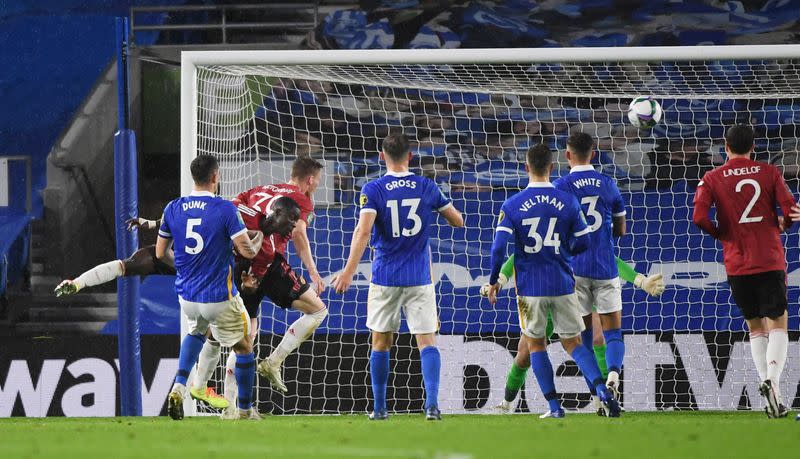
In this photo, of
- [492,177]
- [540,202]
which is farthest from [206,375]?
[492,177]

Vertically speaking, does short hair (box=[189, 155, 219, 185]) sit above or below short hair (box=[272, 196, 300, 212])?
above

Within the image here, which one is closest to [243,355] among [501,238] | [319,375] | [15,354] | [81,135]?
[501,238]

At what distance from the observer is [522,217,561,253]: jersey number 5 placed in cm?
636

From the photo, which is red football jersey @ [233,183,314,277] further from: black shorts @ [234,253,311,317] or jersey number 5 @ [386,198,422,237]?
jersey number 5 @ [386,198,422,237]

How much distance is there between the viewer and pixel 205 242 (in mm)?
6367

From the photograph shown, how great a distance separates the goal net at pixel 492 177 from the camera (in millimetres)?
9117

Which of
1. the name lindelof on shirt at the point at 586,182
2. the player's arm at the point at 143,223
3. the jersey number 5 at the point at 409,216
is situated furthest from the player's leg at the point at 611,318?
the player's arm at the point at 143,223

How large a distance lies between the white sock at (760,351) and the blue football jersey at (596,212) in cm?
96

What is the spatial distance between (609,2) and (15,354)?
22.5 ft

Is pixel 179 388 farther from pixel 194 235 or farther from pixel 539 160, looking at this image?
pixel 539 160

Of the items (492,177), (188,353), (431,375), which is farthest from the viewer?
(492,177)

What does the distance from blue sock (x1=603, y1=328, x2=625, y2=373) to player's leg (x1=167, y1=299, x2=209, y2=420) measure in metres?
2.54

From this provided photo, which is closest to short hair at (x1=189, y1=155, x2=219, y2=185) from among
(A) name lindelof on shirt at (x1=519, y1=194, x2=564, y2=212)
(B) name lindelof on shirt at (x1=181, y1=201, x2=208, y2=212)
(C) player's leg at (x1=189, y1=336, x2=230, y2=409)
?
(B) name lindelof on shirt at (x1=181, y1=201, x2=208, y2=212)

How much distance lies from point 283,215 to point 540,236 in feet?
5.29
